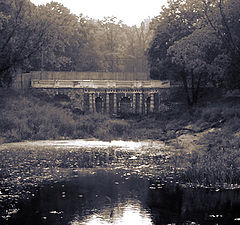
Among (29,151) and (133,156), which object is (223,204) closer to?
(133,156)

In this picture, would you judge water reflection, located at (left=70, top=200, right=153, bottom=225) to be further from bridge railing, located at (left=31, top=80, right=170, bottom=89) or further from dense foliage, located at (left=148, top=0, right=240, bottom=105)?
bridge railing, located at (left=31, top=80, right=170, bottom=89)

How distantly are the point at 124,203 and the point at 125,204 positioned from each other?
90mm

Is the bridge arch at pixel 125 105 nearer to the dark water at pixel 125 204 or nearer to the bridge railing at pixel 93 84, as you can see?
the bridge railing at pixel 93 84

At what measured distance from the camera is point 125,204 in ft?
33.7

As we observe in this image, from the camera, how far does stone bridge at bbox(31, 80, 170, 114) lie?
142 feet

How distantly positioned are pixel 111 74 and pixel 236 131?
33641mm

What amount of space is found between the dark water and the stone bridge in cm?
3047

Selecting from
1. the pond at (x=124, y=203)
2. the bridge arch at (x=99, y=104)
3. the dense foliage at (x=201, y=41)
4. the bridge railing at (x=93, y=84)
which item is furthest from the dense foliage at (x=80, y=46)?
the pond at (x=124, y=203)

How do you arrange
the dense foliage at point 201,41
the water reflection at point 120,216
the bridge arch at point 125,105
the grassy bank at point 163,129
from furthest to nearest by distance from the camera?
the bridge arch at point 125,105, the dense foliage at point 201,41, the grassy bank at point 163,129, the water reflection at point 120,216

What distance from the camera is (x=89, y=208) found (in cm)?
984

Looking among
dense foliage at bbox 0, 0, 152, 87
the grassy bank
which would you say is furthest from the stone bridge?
dense foliage at bbox 0, 0, 152, 87

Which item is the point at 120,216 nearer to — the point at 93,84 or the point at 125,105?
the point at 93,84

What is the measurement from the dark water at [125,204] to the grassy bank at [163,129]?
191 cm

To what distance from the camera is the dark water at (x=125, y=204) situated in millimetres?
8905
